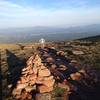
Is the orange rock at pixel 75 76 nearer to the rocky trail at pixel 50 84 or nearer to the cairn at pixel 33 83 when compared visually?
the rocky trail at pixel 50 84

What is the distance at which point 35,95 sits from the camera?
18.6m

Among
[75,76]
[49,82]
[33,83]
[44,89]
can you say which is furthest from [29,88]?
[75,76]

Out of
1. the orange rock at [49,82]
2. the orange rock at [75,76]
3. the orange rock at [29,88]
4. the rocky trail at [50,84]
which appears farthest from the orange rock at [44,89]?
the orange rock at [75,76]

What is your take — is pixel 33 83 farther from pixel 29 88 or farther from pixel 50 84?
pixel 50 84

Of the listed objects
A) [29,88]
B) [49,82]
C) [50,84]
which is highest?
[49,82]

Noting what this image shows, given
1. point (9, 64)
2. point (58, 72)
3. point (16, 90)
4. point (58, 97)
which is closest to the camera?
point (58, 97)

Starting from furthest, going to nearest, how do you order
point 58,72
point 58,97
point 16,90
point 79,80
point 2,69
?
1. point 2,69
2. point 58,72
3. point 79,80
4. point 16,90
5. point 58,97

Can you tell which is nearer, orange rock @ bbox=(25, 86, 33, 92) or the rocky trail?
the rocky trail

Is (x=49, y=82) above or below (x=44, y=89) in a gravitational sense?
above

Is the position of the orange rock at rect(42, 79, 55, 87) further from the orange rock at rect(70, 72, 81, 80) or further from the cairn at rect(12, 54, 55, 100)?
the orange rock at rect(70, 72, 81, 80)

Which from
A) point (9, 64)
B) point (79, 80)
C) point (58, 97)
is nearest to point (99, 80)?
point (79, 80)

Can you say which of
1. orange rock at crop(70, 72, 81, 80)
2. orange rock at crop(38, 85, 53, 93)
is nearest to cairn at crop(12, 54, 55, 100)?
orange rock at crop(38, 85, 53, 93)

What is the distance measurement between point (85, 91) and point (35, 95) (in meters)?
4.07

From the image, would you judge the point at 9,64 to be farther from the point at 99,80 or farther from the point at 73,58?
the point at 99,80
